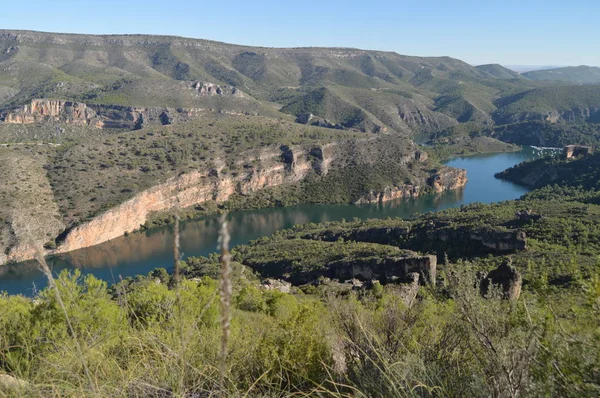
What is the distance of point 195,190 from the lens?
231 ft

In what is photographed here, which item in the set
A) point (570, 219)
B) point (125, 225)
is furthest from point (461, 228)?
point (125, 225)

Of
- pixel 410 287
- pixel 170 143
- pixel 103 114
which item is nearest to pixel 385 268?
pixel 410 287

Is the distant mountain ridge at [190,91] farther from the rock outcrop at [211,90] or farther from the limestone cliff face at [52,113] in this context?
the limestone cliff face at [52,113]

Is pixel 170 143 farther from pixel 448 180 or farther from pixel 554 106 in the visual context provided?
pixel 554 106

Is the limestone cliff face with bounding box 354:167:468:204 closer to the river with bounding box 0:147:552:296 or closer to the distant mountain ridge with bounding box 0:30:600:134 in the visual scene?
the river with bounding box 0:147:552:296

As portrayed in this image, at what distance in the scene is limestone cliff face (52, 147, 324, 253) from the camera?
5384 centimetres

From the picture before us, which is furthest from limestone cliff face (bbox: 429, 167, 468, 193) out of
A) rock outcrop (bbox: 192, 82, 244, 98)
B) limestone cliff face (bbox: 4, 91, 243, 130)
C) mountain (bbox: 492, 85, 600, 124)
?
mountain (bbox: 492, 85, 600, 124)

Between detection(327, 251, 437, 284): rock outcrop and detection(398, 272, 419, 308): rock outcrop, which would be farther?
detection(327, 251, 437, 284): rock outcrop

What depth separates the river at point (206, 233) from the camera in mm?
46469

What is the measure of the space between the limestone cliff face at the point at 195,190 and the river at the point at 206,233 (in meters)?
1.36

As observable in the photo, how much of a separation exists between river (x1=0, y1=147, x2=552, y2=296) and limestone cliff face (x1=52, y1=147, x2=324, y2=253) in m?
1.36

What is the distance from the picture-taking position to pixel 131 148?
70.9 metres

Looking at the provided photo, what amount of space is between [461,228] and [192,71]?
15744 cm

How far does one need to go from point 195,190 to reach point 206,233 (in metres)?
10.9
